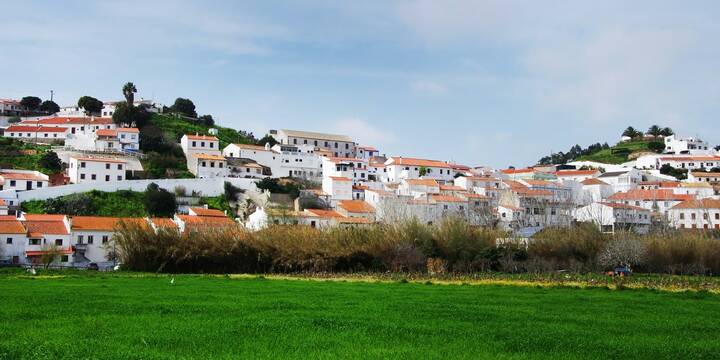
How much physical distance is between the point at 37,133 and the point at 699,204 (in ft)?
272

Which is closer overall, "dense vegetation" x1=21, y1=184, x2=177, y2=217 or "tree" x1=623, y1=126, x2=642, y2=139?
"dense vegetation" x1=21, y1=184, x2=177, y2=217

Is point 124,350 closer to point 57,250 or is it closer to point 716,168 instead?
point 57,250

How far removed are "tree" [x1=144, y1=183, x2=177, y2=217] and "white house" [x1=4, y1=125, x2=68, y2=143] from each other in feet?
107

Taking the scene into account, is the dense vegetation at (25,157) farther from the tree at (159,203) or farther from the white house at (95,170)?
the tree at (159,203)

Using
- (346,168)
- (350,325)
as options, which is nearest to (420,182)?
(346,168)

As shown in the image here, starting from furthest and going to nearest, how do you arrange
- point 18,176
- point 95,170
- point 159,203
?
point 95,170
point 18,176
point 159,203

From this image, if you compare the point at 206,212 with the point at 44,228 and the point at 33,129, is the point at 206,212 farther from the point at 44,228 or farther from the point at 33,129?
the point at 33,129

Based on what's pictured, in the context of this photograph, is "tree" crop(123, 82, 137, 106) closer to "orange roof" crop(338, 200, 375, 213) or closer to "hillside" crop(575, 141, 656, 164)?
"orange roof" crop(338, 200, 375, 213)

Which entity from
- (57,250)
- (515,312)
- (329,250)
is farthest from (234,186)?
(515,312)

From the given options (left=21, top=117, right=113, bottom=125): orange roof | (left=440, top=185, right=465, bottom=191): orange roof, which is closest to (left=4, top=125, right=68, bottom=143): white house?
(left=21, top=117, right=113, bottom=125): orange roof

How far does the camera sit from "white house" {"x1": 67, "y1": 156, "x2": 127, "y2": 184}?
70.3m

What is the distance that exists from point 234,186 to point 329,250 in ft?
113

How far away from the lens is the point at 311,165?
88875mm

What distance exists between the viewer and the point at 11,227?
49188 mm
